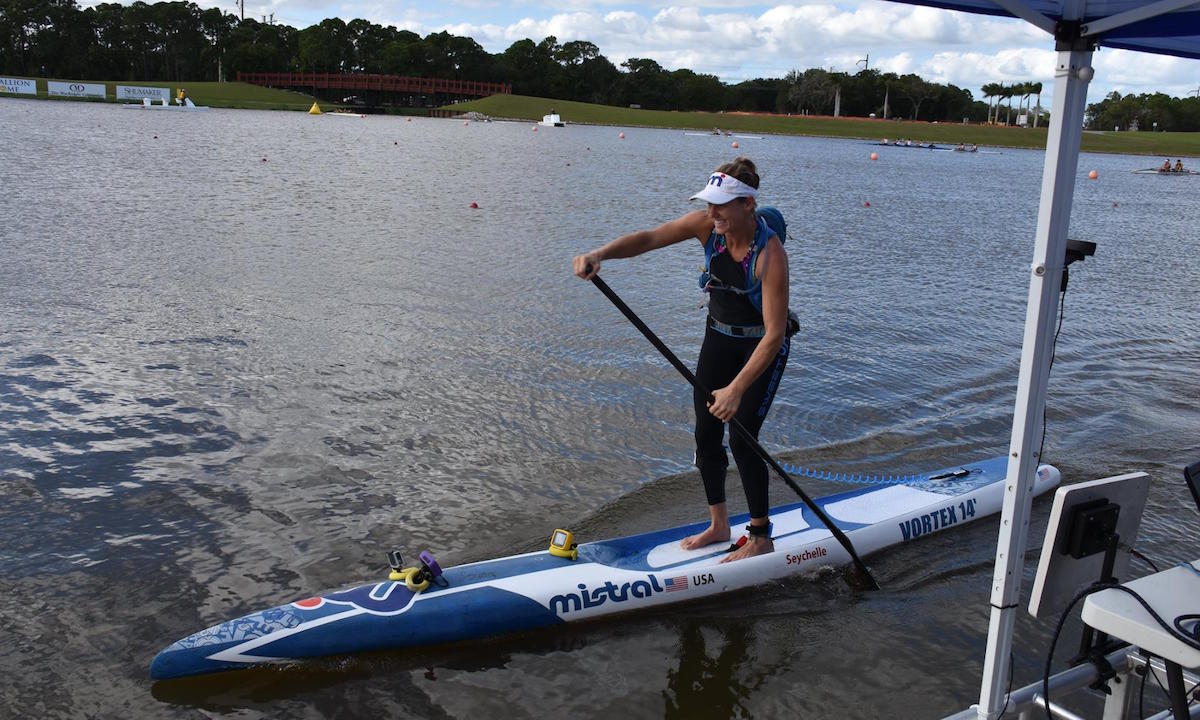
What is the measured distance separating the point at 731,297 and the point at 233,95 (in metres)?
120

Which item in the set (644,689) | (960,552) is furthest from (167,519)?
(960,552)

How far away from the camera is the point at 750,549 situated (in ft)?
20.1

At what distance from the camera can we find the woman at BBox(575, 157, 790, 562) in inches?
197

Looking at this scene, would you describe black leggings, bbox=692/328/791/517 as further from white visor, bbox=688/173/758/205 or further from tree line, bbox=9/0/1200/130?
tree line, bbox=9/0/1200/130

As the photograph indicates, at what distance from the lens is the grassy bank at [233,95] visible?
9831 cm

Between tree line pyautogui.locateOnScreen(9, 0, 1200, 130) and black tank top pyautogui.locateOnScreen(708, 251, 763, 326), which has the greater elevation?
tree line pyautogui.locateOnScreen(9, 0, 1200, 130)

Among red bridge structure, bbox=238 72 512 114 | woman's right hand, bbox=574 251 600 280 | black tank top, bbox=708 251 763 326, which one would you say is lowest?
black tank top, bbox=708 251 763 326

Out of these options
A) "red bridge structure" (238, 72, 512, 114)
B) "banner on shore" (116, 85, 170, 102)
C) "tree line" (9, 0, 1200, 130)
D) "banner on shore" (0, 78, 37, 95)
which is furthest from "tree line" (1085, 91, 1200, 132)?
"banner on shore" (0, 78, 37, 95)

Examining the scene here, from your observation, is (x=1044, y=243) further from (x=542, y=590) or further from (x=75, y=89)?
(x=75, y=89)

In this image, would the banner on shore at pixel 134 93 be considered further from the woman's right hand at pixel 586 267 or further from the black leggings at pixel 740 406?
the woman's right hand at pixel 586 267

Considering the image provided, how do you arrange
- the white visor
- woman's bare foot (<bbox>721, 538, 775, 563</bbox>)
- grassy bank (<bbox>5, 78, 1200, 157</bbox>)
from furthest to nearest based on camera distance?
1. grassy bank (<bbox>5, 78, 1200, 157</bbox>)
2. woman's bare foot (<bbox>721, 538, 775, 563</bbox>)
3. the white visor

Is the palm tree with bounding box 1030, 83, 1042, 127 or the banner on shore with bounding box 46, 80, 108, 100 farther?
the palm tree with bounding box 1030, 83, 1042, 127

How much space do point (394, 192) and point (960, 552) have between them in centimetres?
2255

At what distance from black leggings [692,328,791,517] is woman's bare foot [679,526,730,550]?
505mm
